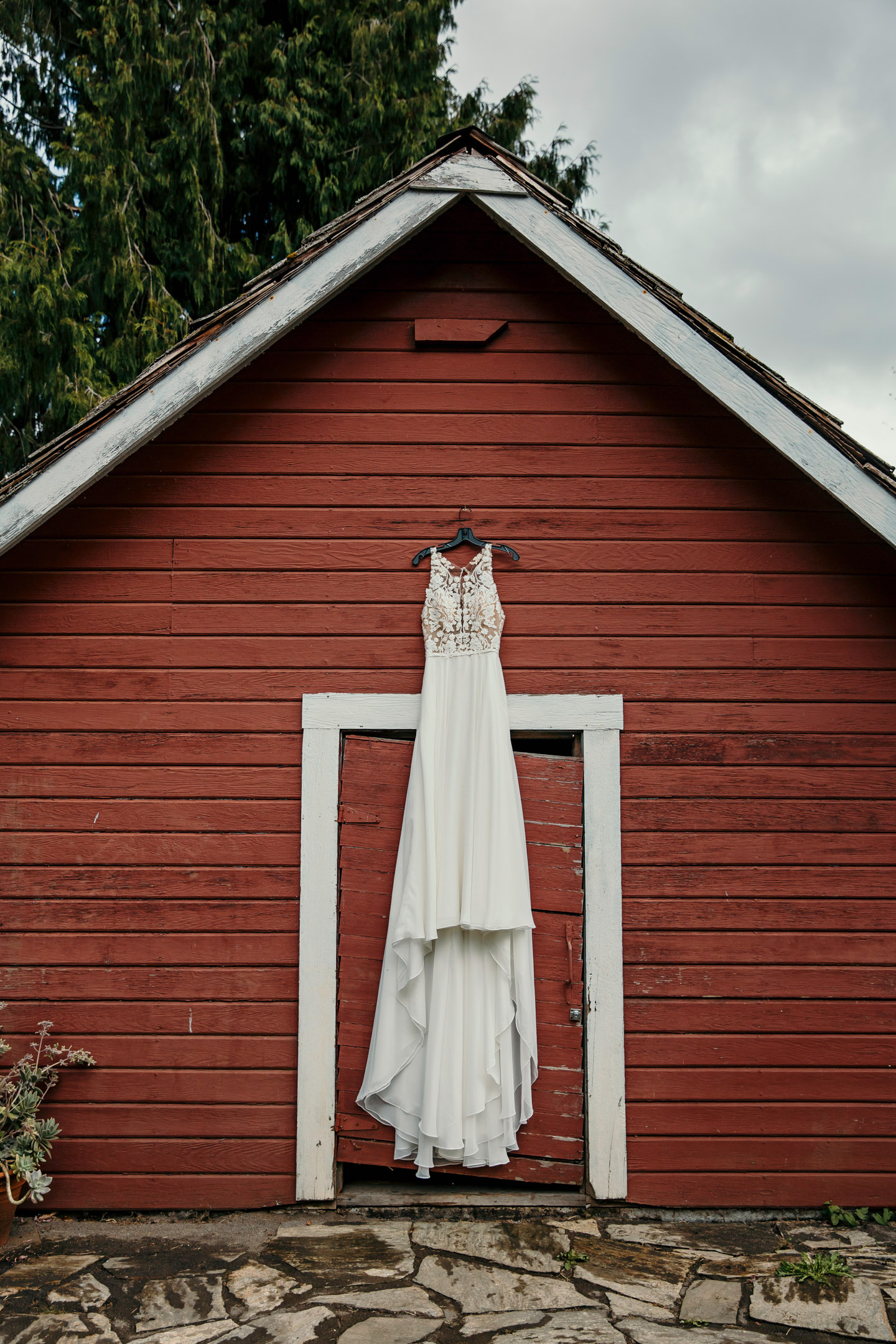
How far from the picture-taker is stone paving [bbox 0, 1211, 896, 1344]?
307 centimetres

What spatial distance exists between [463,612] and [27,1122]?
2.72 metres

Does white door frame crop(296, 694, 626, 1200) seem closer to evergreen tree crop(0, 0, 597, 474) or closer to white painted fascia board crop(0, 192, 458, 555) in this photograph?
white painted fascia board crop(0, 192, 458, 555)

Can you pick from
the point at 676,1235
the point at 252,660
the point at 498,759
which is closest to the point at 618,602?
the point at 498,759

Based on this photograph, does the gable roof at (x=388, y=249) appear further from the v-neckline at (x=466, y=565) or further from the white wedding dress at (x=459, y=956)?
the white wedding dress at (x=459, y=956)

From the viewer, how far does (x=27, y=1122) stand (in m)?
3.65

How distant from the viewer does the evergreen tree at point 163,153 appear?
8.98 metres

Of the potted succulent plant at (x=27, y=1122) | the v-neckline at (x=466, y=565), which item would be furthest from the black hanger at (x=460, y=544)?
the potted succulent plant at (x=27, y=1122)

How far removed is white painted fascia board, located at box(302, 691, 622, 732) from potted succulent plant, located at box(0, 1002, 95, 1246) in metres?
1.74

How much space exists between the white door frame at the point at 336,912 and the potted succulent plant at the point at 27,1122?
98cm

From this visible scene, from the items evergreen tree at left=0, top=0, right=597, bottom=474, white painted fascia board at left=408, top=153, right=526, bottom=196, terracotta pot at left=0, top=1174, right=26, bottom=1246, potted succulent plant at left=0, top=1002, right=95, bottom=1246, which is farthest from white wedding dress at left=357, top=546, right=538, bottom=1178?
evergreen tree at left=0, top=0, right=597, bottom=474

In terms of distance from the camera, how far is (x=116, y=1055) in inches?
158

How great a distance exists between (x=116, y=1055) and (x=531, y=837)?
2.04 m

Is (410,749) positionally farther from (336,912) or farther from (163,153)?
(163,153)

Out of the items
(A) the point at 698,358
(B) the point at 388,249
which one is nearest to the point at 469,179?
(B) the point at 388,249
